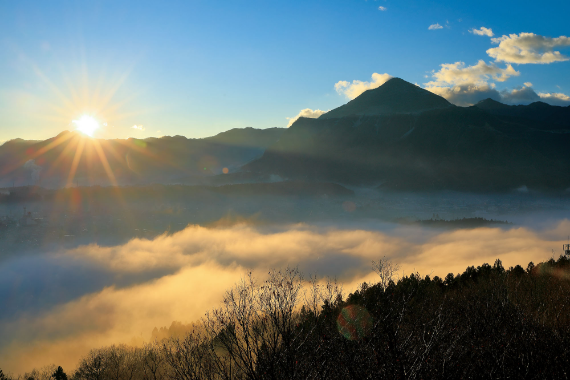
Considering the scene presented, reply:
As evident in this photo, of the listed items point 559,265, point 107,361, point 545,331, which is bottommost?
point 107,361

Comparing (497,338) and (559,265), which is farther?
(559,265)

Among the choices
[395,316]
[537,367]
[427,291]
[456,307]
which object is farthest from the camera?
[427,291]

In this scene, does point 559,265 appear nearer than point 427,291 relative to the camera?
No

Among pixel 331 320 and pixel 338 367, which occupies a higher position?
pixel 338 367

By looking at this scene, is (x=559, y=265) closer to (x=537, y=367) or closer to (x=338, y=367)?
(x=537, y=367)

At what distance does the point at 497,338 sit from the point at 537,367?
4351 millimetres

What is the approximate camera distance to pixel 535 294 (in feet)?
129

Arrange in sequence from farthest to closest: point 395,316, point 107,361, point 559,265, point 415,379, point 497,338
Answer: point 107,361 < point 559,265 < point 395,316 < point 497,338 < point 415,379

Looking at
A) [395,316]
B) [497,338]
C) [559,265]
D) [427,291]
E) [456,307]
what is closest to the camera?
[497,338]

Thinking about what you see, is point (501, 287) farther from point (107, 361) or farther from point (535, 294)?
point (107, 361)

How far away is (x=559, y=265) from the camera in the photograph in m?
54.6

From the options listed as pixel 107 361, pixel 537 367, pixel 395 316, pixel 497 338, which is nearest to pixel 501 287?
pixel 395 316

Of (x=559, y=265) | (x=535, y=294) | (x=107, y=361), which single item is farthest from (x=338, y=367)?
(x=107, y=361)

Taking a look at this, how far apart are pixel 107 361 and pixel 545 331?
78.5m
